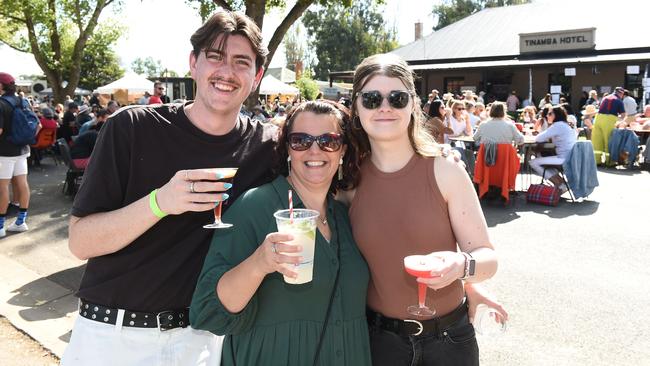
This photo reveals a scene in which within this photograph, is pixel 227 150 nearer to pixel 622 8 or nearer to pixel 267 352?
pixel 267 352

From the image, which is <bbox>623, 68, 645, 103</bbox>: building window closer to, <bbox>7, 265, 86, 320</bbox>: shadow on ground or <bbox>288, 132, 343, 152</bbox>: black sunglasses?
<bbox>7, 265, 86, 320</bbox>: shadow on ground

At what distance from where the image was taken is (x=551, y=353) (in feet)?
13.1

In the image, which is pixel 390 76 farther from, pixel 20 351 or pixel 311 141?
pixel 20 351

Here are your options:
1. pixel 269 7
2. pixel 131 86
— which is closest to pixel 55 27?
pixel 131 86

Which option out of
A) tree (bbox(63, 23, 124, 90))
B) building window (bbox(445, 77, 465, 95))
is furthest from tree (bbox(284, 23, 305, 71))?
building window (bbox(445, 77, 465, 95))

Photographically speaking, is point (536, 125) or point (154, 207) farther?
point (536, 125)

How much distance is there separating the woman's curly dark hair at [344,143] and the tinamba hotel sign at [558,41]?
24.9 meters

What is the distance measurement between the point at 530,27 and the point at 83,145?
25125 mm

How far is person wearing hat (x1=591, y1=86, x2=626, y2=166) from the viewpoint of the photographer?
42.9ft

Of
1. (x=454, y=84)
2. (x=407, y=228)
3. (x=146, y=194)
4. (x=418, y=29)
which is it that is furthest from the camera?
(x=418, y=29)

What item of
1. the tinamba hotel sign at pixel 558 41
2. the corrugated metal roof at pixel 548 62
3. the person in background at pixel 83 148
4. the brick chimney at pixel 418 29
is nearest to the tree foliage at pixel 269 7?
the person in background at pixel 83 148

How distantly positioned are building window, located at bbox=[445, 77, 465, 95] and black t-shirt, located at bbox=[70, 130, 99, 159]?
2267cm

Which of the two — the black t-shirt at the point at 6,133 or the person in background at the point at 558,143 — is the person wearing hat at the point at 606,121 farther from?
the black t-shirt at the point at 6,133

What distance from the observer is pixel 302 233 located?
6.13 ft
